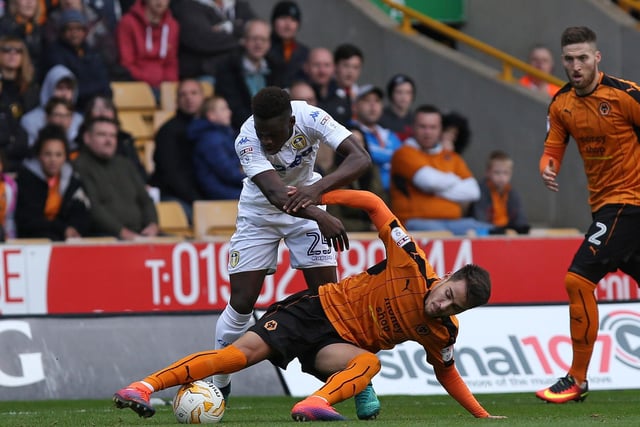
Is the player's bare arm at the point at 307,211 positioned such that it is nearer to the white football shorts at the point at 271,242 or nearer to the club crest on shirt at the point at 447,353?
the white football shorts at the point at 271,242

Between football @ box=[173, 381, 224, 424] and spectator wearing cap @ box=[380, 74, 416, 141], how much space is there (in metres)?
7.89

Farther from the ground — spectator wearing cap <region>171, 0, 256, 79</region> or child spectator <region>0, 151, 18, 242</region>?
spectator wearing cap <region>171, 0, 256, 79</region>

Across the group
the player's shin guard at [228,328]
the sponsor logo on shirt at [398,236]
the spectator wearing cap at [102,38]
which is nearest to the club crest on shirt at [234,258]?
→ the player's shin guard at [228,328]

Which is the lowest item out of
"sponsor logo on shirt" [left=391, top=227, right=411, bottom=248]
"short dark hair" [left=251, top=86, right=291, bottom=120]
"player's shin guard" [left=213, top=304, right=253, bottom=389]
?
"player's shin guard" [left=213, top=304, right=253, bottom=389]

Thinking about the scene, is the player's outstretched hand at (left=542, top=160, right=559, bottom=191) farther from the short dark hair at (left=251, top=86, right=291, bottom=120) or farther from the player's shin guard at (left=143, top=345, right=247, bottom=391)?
the player's shin guard at (left=143, top=345, right=247, bottom=391)

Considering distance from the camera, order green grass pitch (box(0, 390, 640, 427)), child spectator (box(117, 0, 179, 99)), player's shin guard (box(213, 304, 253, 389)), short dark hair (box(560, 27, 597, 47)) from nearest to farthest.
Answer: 1. green grass pitch (box(0, 390, 640, 427))
2. player's shin guard (box(213, 304, 253, 389))
3. short dark hair (box(560, 27, 597, 47))
4. child spectator (box(117, 0, 179, 99))

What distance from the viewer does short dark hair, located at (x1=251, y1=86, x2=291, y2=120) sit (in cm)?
752

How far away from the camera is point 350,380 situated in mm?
7000

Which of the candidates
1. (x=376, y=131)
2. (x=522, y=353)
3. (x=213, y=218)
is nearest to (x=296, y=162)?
(x=522, y=353)

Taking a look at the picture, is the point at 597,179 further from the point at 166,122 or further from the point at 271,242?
the point at 166,122

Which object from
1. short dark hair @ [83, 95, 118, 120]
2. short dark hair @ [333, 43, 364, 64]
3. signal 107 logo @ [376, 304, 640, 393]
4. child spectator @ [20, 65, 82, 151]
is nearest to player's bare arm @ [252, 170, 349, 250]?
signal 107 logo @ [376, 304, 640, 393]

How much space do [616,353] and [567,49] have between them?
2910 mm

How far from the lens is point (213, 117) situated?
1342 centimetres

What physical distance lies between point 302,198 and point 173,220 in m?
5.97
